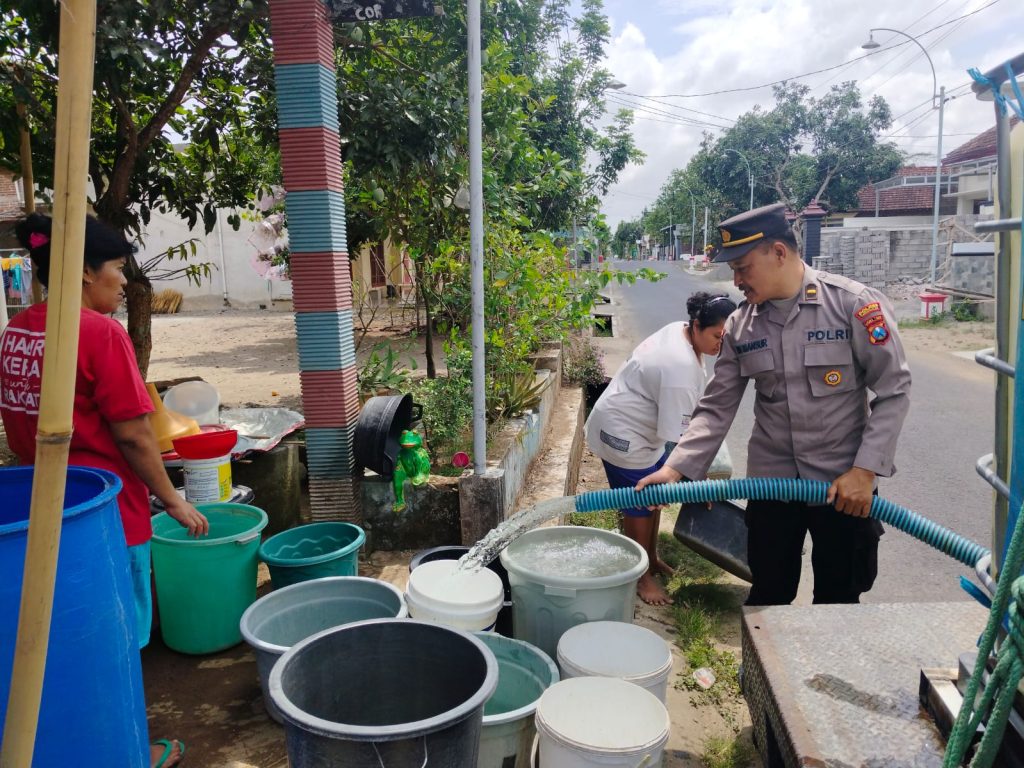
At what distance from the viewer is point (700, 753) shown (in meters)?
2.84

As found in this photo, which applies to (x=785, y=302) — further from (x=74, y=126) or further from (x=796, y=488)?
(x=74, y=126)

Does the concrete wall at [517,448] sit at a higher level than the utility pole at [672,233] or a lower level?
lower

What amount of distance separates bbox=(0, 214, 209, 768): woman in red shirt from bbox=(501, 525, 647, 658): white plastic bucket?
53.1 inches

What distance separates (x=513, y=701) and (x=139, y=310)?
4.48 metres

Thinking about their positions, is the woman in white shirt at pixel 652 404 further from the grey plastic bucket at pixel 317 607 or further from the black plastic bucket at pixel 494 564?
the grey plastic bucket at pixel 317 607

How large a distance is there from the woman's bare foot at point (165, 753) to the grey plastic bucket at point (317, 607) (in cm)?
33

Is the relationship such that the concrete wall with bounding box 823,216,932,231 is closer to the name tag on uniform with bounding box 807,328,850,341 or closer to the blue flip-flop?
the name tag on uniform with bounding box 807,328,850,341

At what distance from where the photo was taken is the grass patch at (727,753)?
108 inches

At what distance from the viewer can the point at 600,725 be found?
2293 millimetres

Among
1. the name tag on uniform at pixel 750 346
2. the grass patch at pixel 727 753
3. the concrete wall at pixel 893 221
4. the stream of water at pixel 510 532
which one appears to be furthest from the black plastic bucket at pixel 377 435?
the concrete wall at pixel 893 221

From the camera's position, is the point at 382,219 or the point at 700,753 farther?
the point at 382,219

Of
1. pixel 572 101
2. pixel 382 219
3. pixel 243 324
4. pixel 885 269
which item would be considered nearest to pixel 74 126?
pixel 382 219

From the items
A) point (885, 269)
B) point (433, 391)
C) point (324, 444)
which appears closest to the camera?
point (324, 444)

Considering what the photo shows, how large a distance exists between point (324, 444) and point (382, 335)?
9.56m
